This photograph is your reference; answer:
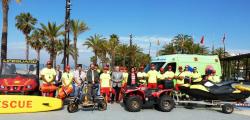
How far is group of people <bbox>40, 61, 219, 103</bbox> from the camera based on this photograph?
46.7ft

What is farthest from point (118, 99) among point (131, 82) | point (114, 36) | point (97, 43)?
point (114, 36)

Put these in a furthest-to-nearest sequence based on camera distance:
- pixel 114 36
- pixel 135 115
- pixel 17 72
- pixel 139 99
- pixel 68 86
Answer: pixel 114 36 → pixel 17 72 → pixel 68 86 → pixel 139 99 → pixel 135 115

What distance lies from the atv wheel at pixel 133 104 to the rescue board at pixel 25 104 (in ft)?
7.70

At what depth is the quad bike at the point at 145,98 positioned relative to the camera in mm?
13211

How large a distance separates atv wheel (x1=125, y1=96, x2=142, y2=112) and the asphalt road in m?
0.19

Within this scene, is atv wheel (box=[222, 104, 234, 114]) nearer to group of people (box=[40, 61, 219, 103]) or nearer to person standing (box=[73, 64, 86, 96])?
group of people (box=[40, 61, 219, 103])

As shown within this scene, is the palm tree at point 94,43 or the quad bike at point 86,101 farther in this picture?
the palm tree at point 94,43

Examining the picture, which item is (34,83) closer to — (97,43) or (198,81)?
(198,81)

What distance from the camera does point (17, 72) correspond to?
602 inches

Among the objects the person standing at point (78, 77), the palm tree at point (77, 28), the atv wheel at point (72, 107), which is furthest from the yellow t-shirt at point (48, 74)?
the palm tree at point (77, 28)

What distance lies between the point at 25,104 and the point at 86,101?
1968 millimetres

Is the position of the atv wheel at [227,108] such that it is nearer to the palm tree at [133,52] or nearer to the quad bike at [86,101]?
the quad bike at [86,101]

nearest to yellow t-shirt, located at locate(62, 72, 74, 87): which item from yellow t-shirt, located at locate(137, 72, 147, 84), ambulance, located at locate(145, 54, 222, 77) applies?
yellow t-shirt, located at locate(137, 72, 147, 84)

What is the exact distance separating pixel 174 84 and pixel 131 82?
1.77 m
